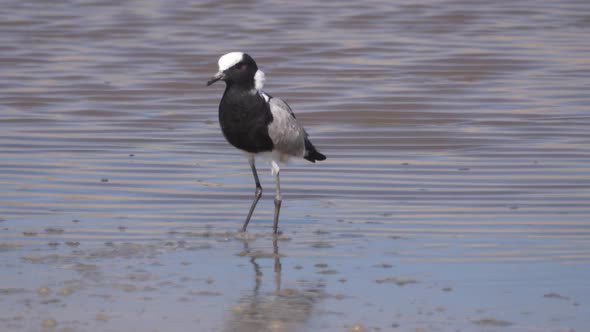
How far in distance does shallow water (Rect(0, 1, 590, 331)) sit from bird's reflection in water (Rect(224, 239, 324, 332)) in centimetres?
2

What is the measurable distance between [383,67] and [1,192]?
29.6 ft

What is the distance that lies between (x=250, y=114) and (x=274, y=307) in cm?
271

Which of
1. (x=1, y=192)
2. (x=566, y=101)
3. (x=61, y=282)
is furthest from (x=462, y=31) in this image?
(x=61, y=282)

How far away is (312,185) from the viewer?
33.1 feet

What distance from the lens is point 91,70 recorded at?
17438mm

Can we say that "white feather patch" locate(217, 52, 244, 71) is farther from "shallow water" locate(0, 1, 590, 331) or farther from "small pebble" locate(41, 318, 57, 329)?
"small pebble" locate(41, 318, 57, 329)

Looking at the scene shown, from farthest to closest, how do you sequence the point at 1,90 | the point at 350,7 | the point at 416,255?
the point at 350,7
the point at 1,90
the point at 416,255

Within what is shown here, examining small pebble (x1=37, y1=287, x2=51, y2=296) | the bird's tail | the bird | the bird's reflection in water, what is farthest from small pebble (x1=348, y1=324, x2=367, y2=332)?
the bird's tail

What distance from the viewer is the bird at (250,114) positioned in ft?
28.2

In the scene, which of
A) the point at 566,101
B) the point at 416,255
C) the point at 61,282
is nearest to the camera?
the point at 61,282

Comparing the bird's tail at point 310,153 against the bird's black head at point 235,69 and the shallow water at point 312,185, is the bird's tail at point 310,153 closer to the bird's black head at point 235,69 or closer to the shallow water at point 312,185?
the shallow water at point 312,185

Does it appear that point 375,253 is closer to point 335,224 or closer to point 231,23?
point 335,224

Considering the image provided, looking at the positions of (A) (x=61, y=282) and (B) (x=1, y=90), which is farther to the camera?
(B) (x=1, y=90)

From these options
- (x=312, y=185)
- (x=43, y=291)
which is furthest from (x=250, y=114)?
(x=43, y=291)
